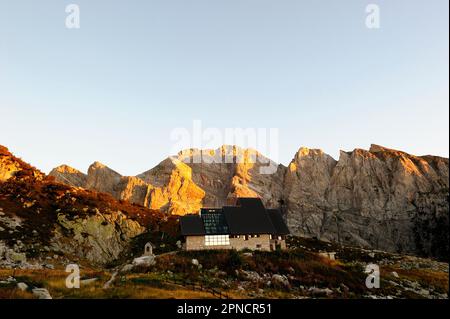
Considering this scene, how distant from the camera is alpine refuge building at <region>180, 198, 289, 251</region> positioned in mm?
56219

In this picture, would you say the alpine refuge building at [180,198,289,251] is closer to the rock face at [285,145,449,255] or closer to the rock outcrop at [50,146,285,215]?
the rock outcrop at [50,146,285,215]

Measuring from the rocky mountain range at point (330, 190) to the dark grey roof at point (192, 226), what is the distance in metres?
80.7

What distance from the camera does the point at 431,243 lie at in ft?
433

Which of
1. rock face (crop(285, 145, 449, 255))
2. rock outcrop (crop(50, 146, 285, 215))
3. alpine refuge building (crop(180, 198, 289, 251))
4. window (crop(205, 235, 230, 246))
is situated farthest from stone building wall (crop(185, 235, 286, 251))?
rock face (crop(285, 145, 449, 255))

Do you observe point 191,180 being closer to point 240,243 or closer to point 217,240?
point 217,240

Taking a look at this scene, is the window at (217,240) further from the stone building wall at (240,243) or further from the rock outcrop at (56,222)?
the rock outcrop at (56,222)

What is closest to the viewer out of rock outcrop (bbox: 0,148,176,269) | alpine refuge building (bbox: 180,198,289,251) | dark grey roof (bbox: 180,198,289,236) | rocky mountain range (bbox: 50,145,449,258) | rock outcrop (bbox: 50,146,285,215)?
rock outcrop (bbox: 0,148,176,269)

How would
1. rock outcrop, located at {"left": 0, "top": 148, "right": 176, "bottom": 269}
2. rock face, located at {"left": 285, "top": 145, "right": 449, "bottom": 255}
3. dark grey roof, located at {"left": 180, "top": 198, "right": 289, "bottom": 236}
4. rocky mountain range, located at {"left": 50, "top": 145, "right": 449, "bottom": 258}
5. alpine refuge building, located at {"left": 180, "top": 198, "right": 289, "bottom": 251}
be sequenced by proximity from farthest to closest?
rocky mountain range, located at {"left": 50, "top": 145, "right": 449, "bottom": 258} → rock face, located at {"left": 285, "top": 145, "right": 449, "bottom": 255} → dark grey roof, located at {"left": 180, "top": 198, "right": 289, "bottom": 236} → alpine refuge building, located at {"left": 180, "top": 198, "right": 289, "bottom": 251} → rock outcrop, located at {"left": 0, "top": 148, "right": 176, "bottom": 269}

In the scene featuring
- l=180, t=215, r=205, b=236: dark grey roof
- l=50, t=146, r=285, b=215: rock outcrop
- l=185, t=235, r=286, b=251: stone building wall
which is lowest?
l=185, t=235, r=286, b=251: stone building wall

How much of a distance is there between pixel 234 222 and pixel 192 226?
741 centimetres

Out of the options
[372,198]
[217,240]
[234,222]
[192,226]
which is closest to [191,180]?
[372,198]

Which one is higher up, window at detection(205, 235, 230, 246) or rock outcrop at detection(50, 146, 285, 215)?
rock outcrop at detection(50, 146, 285, 215)

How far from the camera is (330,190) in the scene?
16362 cm
